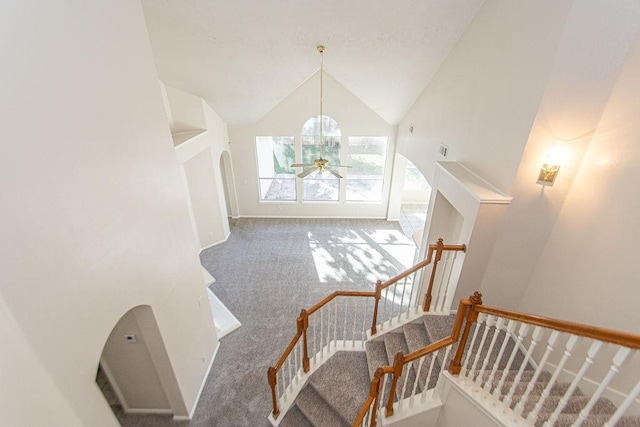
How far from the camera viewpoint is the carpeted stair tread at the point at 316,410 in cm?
359

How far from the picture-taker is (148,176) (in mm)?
3105

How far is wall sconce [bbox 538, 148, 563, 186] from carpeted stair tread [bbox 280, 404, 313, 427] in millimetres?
3817

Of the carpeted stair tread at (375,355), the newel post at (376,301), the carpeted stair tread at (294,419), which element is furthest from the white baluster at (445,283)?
the carpeted stair tread at (294,419)

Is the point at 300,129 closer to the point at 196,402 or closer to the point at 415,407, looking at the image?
the point at 196,402

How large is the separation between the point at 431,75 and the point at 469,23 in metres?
1.39

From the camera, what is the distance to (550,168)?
3.13 metres

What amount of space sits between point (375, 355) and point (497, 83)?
376 cm

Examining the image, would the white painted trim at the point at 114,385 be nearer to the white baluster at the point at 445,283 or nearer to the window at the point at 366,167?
the white baluster at the point at 445,283

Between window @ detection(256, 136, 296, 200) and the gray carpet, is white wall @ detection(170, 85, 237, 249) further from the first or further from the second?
window @ detection(256, 136, 296, 200)

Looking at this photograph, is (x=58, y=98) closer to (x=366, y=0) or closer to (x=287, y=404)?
(x=366, y=0)

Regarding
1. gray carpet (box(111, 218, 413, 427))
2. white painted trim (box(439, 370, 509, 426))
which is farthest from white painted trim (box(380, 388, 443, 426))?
gray carpet (box(111, 218, 413, 427))

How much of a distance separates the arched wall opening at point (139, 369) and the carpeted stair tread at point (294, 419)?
140 centimetres

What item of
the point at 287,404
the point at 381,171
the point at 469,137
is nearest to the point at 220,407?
the point at 287,404

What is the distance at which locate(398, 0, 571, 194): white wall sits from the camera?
2975mm
